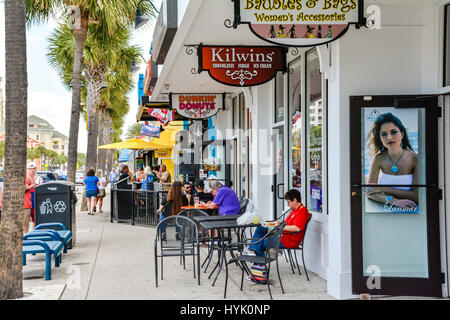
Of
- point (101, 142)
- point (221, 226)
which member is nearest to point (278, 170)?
point (221, 226)

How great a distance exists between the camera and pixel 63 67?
2234cm

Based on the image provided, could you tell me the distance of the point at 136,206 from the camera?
558 inches

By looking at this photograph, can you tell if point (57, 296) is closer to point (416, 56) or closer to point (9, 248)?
point (9, 248)

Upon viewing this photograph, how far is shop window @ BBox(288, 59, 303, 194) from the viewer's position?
8531 millimetres

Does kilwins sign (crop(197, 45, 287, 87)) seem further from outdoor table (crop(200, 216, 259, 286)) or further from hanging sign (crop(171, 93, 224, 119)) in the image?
hanging sign (crop(171, 93, 224, 119))

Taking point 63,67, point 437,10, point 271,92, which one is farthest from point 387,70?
point 63,67

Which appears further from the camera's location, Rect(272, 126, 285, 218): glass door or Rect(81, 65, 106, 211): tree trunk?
Rect(81, 65, 106, 211): tree trunk

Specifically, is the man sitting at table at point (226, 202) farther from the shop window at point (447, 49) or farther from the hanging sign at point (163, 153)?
the hanging sign at point (163, 153)

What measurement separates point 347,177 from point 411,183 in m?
0.73

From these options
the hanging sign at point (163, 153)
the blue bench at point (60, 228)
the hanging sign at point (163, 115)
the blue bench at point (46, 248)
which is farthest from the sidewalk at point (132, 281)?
the hanging sign at point (163, 153)

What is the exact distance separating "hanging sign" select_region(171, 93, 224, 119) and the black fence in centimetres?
218

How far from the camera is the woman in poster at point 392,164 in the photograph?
5.83 m

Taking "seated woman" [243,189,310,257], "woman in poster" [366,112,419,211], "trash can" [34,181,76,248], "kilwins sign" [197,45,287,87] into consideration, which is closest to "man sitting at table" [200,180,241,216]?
"seated woman" [243,189,310,257]

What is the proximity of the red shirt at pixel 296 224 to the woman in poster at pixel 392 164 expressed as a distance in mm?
1403
